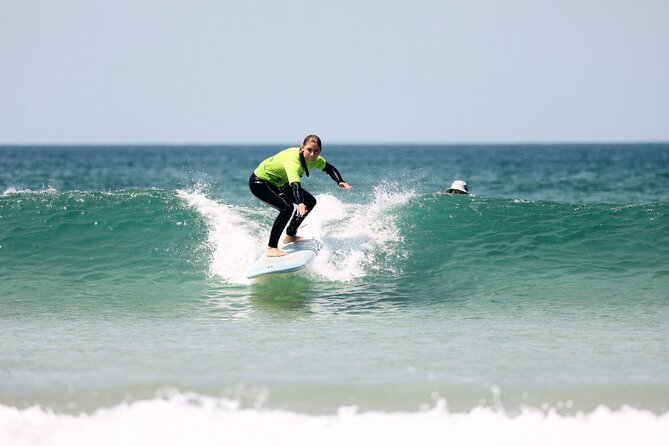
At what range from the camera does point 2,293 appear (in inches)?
388

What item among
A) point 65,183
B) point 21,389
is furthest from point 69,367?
point 65,183

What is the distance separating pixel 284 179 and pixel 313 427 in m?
5.08

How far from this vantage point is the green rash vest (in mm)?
9000

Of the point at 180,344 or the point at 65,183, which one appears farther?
the point at 65,183

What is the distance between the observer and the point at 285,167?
357 inches

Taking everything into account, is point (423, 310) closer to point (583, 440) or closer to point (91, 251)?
point (583, 440)

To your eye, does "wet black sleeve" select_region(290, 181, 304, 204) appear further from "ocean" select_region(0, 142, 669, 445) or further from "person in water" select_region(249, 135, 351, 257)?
"ocean" select_region(0, 142, 669, 445)

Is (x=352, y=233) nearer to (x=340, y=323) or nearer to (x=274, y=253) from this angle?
(x=274, y=253)

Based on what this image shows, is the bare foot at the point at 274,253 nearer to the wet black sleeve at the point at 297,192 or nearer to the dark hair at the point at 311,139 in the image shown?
the wet black sleeve at the point at 297,192

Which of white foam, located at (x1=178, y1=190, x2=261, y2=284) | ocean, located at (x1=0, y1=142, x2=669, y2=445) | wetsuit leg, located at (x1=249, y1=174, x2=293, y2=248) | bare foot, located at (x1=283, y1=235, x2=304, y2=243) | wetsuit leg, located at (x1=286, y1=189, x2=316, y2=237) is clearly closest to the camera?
ocean, located at (x1=0, y1=142, x2=669, y2=445)

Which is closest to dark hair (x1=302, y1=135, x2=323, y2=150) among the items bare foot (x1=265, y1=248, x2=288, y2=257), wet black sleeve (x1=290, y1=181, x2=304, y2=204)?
wet black sleeve (x1=290, y1=181, x2=304, y2=204)

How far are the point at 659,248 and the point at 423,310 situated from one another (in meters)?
5.67

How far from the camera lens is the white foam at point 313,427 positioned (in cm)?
509

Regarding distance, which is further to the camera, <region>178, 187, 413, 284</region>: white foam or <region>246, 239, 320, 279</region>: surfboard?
<region>178, 187, 413, 284</region>: white foam
